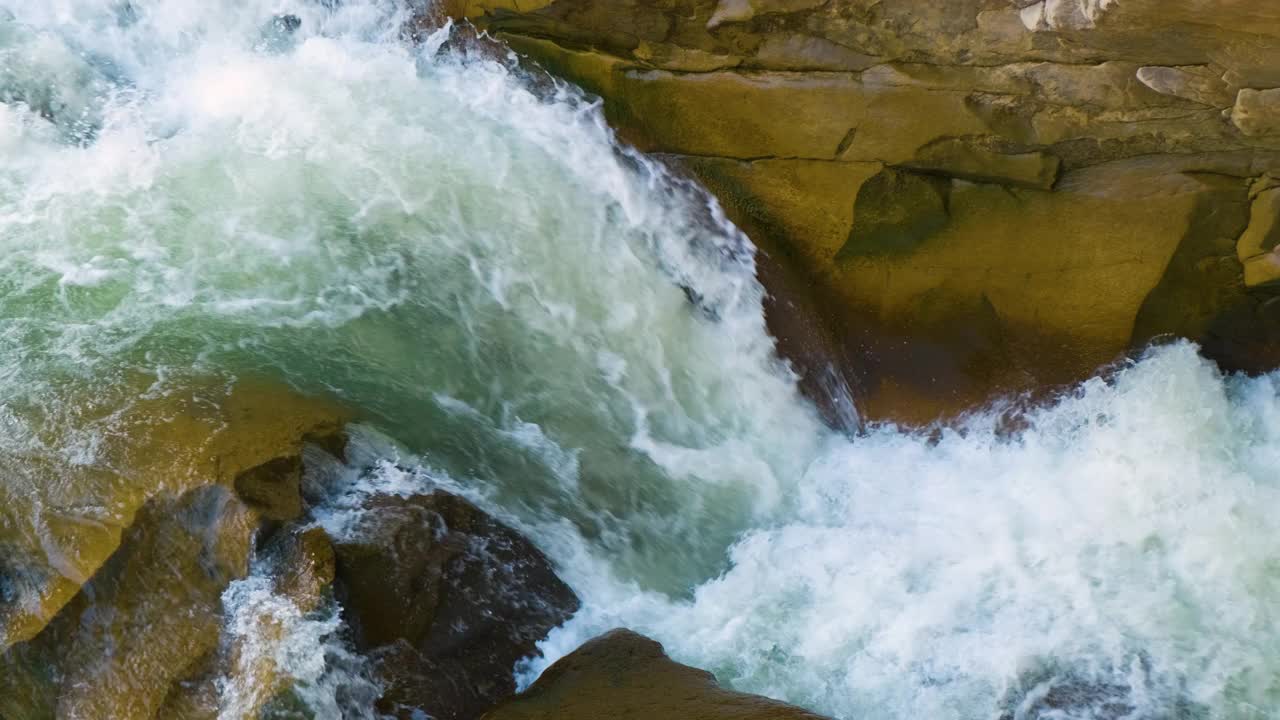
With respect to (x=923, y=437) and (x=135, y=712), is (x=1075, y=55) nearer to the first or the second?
(x=923, y=437)

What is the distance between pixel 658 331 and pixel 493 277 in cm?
85

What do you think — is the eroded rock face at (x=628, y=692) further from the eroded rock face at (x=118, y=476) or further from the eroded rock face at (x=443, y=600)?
the eroded rock face at (x=118, y=476)

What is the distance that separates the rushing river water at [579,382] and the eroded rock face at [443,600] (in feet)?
0.40

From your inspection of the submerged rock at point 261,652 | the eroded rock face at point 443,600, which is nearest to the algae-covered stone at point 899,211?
the eroded rock face at point 443,600

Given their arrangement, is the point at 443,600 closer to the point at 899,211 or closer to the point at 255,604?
the point at 255,604

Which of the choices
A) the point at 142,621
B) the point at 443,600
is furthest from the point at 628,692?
the point at 142,621

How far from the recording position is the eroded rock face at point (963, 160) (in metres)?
4.75

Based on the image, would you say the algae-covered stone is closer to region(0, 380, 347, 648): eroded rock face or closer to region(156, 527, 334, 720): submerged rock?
region(0, 380, 347, 648): eroded rock face

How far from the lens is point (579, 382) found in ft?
16.3

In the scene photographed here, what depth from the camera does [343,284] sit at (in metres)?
4.81

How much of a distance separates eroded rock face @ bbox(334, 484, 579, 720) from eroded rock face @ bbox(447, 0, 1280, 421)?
2.07m

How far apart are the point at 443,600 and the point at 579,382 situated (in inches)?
53.9

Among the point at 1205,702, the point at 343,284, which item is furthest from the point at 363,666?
the point at 1205,702

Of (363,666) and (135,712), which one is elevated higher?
(363,666)
